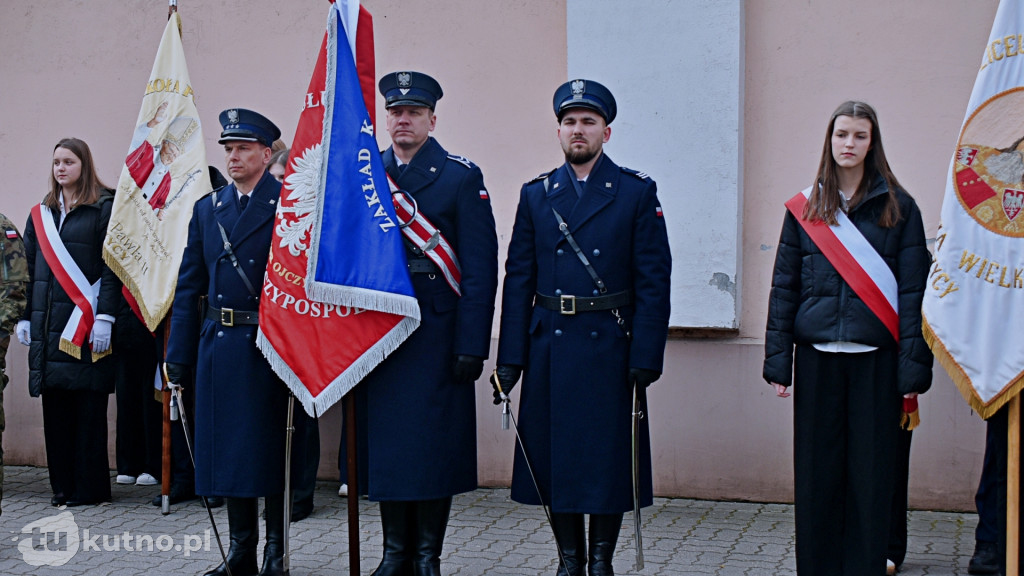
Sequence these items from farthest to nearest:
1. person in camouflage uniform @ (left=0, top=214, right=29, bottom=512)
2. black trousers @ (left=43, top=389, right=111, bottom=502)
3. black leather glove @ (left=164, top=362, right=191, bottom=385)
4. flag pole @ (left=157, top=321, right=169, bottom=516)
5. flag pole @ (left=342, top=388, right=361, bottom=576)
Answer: black trousers @ (left=43, top=389, right=111, bottom=502) < flag pole @ (left=157, top=321, right=169, bottom=516) < person in camouflage uniform @ (left=0, top=214, right=29, bottom=512) < black leather glove @ (left=164, top=362, right=191, bottom=385) < flag pole @ (left=342, top=388, right=361, bottom=576)

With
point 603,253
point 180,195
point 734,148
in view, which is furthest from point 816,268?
point 180,195

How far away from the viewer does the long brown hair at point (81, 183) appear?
6605mm

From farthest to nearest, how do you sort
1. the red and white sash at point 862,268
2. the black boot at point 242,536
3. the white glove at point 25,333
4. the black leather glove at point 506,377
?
the white glove at point 25,333, the black boot at point 242,536, the black leather glove at point 506,377, the red and white sash at point 862,268

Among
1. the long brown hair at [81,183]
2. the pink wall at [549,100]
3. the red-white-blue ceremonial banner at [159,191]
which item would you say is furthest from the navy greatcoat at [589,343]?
the long brown hair at [81,183]

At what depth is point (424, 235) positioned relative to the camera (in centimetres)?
458

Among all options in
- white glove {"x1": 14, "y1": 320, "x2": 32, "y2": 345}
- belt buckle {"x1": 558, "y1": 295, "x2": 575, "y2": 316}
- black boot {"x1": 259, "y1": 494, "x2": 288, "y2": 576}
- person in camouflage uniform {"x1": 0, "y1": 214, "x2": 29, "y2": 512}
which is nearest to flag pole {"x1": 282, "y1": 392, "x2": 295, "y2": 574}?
black boot {"x1": 259, "y1": 494, "x2": 288, "y2": 576}

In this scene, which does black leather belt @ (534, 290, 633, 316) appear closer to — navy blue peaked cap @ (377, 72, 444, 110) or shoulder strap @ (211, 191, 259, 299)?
navy blue peaked cap @ (377, 72, 444, 110)

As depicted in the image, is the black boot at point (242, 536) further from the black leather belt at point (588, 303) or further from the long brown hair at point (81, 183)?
the long brown hair at point (81, 183)

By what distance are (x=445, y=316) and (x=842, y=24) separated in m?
2.80

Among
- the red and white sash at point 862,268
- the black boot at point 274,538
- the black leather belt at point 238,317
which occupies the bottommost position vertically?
the black boot at point 274,538

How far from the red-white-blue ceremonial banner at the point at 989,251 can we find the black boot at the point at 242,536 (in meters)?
2.88

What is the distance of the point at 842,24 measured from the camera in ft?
19.6

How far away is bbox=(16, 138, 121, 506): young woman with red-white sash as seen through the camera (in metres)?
6.53

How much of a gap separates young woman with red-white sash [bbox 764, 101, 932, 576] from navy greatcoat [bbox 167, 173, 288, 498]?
2.08 m
